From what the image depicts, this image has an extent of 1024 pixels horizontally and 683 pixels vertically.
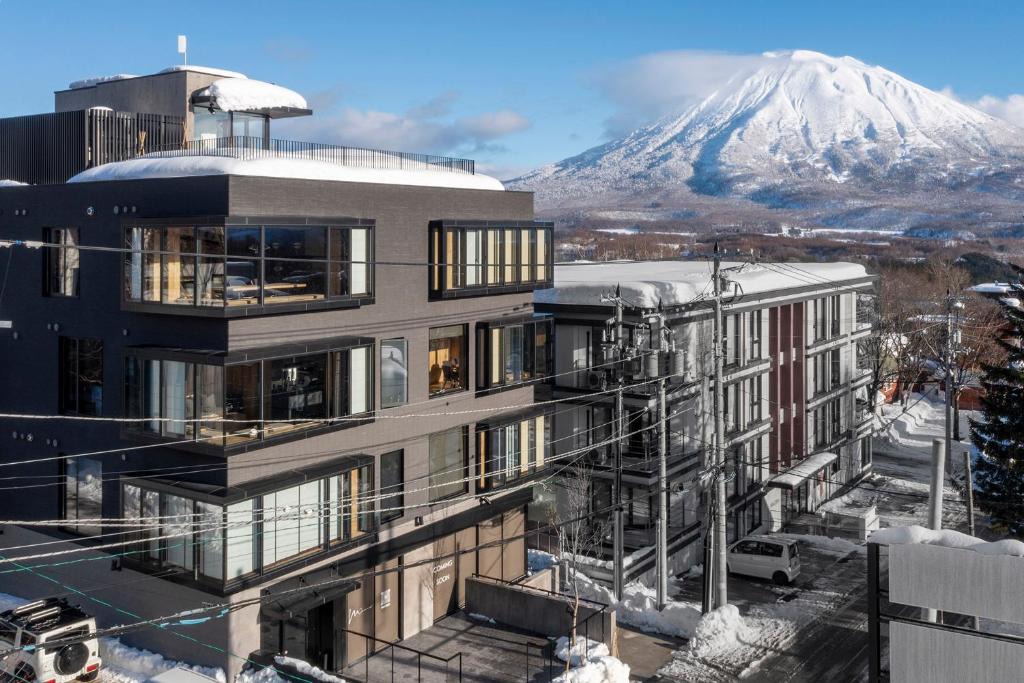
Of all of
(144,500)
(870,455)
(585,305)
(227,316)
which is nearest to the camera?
(227,316)

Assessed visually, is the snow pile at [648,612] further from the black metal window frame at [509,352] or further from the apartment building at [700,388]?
the black metal window frame at [509,352]

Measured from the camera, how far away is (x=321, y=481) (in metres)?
23.7

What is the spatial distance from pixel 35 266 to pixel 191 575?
10418mm

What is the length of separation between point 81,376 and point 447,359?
33.6 feet

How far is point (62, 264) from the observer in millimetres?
25516

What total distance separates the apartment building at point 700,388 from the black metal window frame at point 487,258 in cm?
303

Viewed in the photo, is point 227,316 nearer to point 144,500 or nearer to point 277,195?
point 277,195

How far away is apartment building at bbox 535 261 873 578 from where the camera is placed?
35781 mm

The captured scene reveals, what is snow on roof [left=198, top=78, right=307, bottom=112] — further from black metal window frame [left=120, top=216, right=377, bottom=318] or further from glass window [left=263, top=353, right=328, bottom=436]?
glass window [left=263, top=353, right=328, bottom=436]

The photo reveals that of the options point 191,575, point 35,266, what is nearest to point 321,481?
point 191,575

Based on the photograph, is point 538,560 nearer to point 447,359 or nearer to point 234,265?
point 447,359

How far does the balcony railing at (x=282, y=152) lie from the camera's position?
26.0 metres

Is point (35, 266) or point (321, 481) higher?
point (35, 266)

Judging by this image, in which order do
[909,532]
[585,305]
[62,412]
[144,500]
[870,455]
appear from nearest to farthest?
[909,532] → [144,500] → [62,412] → [585,305] → [870,455]
